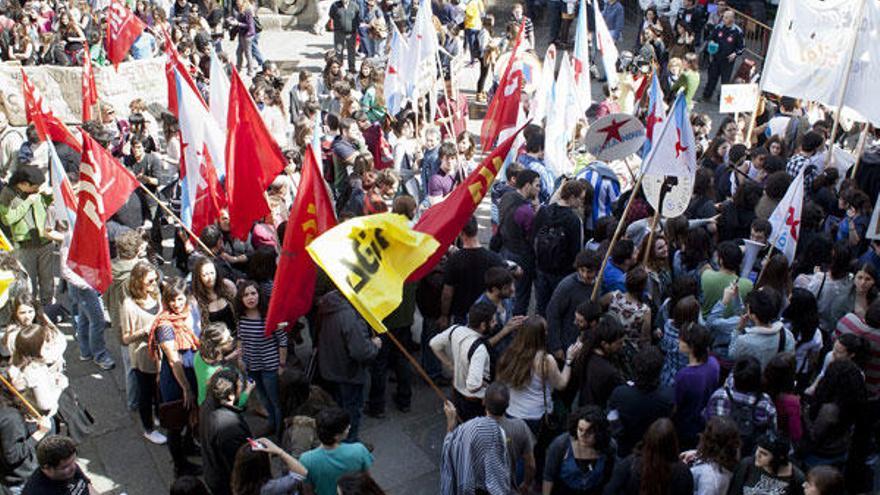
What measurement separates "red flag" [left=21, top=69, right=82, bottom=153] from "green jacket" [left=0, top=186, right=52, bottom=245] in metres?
0.80

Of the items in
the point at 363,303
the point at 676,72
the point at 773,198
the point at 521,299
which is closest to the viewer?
the point at 363,303

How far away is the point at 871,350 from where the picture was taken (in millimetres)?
6371

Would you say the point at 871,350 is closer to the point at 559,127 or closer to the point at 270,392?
the point at 270,392

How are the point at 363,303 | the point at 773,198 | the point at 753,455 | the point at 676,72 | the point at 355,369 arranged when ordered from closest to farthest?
the point at 753,455
the point at 363,303
the point at 355,369
the point at 773,198
the point at 676,72

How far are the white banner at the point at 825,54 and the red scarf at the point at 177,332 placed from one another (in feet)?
21.0

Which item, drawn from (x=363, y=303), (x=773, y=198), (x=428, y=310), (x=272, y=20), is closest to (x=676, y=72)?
(x=773, y=198)

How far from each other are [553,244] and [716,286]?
1.50 m

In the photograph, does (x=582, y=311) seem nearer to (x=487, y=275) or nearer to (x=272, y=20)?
(x=487, y=275)

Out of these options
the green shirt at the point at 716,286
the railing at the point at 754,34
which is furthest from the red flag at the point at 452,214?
the railing at the point at 754,34

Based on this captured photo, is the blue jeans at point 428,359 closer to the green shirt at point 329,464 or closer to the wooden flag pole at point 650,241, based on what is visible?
the wooden flag pole at point 650,241

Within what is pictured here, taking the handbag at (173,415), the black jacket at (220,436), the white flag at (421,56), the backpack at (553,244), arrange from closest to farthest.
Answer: the black jacket at (220,436) < the handbag at (173,415) < the backpack at (553,244) < the white flag at (421,56)

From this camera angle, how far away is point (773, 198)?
842 cm

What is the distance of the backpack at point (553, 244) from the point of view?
26.3 feet

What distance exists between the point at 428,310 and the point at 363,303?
2.10 meters
